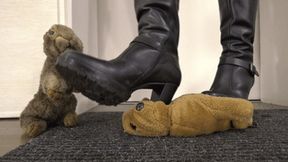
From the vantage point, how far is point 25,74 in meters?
0.95

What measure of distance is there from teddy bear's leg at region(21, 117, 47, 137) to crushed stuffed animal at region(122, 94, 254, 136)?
9.1 inches

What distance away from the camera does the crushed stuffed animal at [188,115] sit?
21.1 inches

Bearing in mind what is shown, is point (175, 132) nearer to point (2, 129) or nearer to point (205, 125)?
point (205, 125)

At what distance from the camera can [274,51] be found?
49.8 inches

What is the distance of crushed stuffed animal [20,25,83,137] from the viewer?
2.20ft

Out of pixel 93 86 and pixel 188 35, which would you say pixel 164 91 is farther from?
pixel 188 35

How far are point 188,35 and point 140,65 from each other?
2.75ft

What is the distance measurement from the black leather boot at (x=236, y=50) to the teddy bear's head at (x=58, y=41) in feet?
1.03

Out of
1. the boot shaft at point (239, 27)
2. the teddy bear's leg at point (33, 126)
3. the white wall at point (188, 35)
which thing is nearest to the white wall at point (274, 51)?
the white wall at point (188, 35)

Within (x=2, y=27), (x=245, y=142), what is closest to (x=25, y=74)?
(x=2, y=27)

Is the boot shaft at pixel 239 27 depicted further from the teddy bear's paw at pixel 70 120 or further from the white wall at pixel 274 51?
the white wall at pixel 274 51

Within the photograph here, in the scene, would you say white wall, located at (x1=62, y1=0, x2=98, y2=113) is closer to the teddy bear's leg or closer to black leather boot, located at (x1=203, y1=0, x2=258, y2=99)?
the teddy bear's leg

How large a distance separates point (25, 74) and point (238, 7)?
0.63 m

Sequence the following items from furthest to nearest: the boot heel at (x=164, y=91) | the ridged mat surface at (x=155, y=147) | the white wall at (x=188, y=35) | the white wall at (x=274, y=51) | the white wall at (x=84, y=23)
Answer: the white wall at (x=188, y=35) → the white wall at (x=274, y=51) → the white wall at (x=84, y=23) → the boot heel at (x=164, y=91) → the ridged mat surface at (x=155, y=147)
